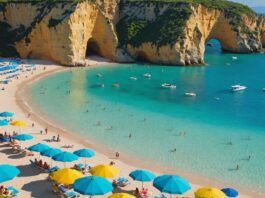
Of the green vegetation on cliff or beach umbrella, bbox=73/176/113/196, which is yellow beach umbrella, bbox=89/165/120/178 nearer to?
beach umbrella, bbox=73/176/113/196

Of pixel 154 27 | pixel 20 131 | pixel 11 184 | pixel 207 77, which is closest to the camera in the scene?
pixel 11 184

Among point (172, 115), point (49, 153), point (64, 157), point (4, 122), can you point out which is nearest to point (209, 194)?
point (64, 157)

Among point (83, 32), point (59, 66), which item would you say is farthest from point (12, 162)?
point (83, 32)

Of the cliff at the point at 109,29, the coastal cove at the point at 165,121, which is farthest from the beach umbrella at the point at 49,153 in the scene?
the cliff at the point at 109,29

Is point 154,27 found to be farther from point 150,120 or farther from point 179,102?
point 150,120

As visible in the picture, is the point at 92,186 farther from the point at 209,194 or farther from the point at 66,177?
the point at 209,194

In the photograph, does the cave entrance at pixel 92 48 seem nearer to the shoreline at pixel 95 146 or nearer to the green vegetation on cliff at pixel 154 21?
the green vegetation on cliff at pixel 154 21
